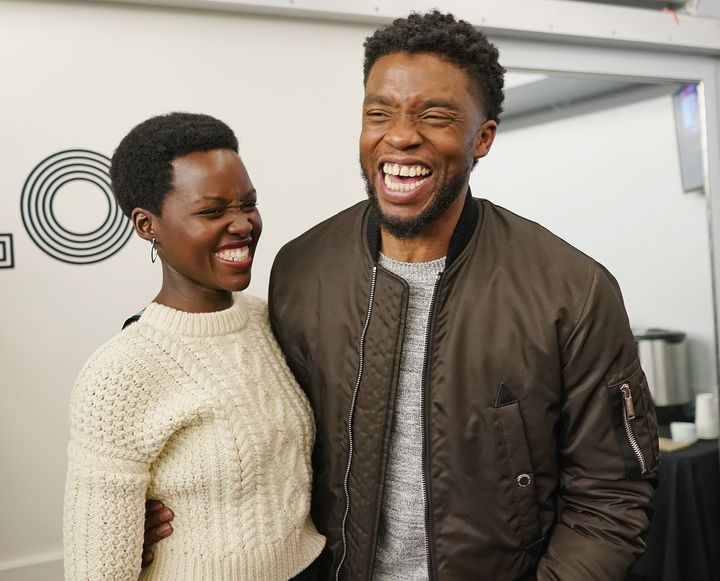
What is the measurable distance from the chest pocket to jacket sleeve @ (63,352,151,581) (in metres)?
0.58

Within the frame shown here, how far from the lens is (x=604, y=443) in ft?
3.84

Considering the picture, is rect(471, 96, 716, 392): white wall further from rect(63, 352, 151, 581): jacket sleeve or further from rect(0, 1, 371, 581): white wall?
rect(63, 352, 151, 581): jacket sleeve

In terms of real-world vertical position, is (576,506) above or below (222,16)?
below

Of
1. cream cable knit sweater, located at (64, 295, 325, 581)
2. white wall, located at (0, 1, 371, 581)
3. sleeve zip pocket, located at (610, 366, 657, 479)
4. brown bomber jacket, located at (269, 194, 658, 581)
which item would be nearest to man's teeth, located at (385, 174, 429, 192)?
brown bomber jacket, located at (269, 194, 658, 581)

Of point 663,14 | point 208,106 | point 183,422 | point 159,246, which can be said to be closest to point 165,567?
point 183,422

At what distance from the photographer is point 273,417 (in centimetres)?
118

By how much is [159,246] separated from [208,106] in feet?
3.14

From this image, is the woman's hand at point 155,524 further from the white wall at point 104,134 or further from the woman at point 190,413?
the white wall at point 104,134

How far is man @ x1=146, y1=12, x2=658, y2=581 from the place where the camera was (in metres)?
1.17

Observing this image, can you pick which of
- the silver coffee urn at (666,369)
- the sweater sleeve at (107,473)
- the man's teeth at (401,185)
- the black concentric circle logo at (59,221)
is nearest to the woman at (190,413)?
the sweater sleeve at (107,473)

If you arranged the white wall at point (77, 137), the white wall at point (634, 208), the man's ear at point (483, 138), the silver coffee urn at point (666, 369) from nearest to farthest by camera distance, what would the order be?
1. the man's ear at point (483, 138)
2. the white wall at point (77, 137)
3. the white wall at point (634, 208)
4. the silver coffee urn at point (666, 369)

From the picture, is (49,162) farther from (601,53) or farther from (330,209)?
(601,53)

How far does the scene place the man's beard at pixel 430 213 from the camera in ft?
3.95

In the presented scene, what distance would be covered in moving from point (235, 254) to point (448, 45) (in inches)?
19.7
